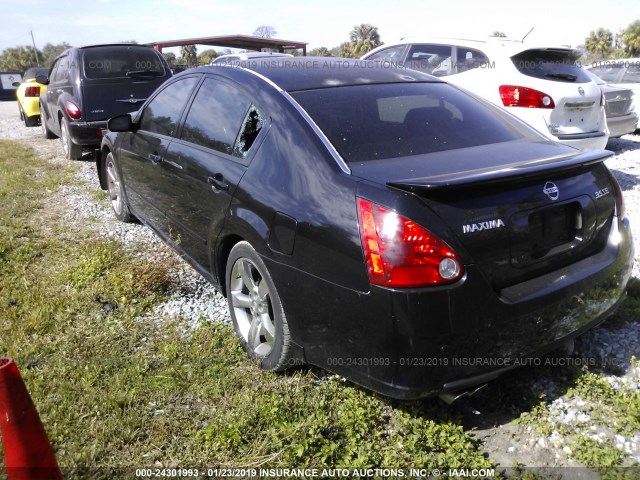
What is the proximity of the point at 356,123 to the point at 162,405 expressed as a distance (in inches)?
70.6

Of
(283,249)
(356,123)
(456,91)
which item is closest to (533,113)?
(456,91)

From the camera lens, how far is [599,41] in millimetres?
52938

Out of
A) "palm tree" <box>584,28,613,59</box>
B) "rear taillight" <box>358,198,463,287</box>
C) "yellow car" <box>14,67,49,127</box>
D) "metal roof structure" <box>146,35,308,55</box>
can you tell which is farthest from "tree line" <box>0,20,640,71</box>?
"rear taillight" <box>358,198,463,287</box>

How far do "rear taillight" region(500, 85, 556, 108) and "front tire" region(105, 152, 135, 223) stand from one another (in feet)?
14.2

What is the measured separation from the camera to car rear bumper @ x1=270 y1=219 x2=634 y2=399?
2.11m

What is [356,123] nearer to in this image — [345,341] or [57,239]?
[345,341]

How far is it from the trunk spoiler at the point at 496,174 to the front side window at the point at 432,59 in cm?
471

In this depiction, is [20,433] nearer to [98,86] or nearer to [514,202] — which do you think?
[514,202]

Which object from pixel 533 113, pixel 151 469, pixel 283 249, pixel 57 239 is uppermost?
pixel 533 113

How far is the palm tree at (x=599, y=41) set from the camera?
52.3 meters

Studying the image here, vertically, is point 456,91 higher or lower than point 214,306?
higher

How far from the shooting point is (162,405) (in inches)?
107

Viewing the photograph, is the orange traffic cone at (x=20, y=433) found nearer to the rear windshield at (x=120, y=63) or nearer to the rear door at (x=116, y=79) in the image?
the rear door at (x=116, y=79)

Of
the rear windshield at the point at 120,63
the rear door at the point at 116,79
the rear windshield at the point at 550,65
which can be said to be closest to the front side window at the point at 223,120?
the rear windshield at the point at 550,65
